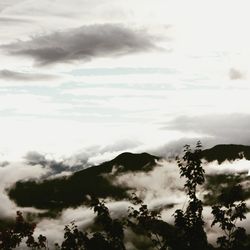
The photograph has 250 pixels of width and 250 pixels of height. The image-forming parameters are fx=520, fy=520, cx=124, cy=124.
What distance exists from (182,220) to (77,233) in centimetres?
957

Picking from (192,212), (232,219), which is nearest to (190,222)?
(192,212)

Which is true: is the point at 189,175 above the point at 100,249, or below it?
above

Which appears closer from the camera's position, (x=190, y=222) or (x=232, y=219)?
(x=232, y=219)

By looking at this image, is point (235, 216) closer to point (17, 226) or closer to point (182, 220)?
point (182, 220)

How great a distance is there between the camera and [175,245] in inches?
1230

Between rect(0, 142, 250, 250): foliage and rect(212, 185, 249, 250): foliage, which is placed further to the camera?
rect(0, 142, 250, 250): foliage

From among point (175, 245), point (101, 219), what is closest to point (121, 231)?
point (101, 219)

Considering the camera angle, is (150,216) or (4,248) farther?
(4,248)

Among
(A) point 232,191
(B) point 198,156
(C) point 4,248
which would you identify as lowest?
(C) point 4,248

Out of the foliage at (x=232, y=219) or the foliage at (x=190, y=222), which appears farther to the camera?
the foliage at (x=190, y=222)

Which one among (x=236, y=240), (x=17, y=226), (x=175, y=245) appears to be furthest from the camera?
(x=17, y=226)

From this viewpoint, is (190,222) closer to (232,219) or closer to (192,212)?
(192,212)

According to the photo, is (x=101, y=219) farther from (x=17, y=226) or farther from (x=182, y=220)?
(x=17, y=226)

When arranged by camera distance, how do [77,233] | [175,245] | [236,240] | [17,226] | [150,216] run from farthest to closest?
[17,226]
[77,233]
[150,216]
[175,245]
[236,240]
